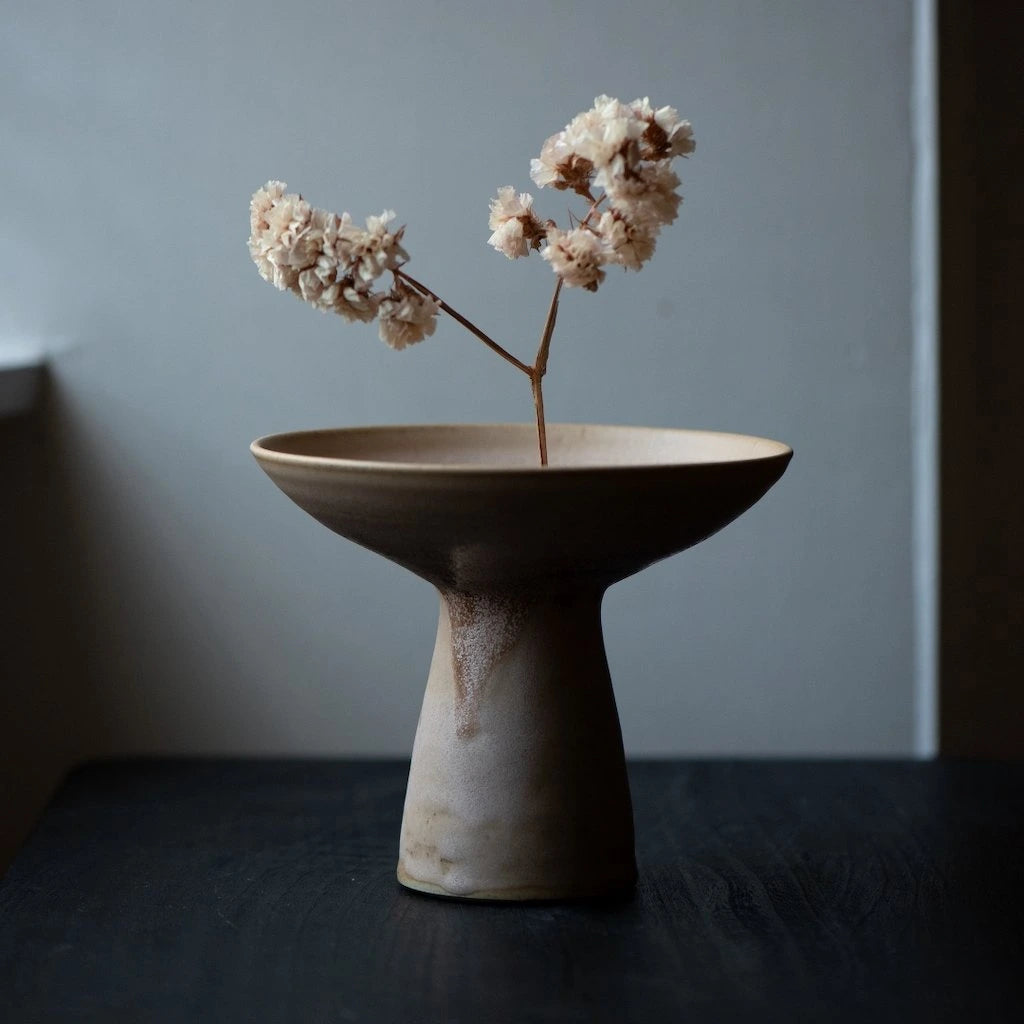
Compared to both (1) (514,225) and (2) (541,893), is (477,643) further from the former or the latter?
(1) (514,225)

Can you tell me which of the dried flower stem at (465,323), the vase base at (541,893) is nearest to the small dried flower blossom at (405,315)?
the dried flower stem at (465,323)

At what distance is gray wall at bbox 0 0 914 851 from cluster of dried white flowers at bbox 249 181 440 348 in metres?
0.73

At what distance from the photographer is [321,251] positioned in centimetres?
77

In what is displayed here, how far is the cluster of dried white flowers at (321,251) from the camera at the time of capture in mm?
762

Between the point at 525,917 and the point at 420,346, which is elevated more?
the point at 420,346

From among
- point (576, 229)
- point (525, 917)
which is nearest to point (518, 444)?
point (576, 229)

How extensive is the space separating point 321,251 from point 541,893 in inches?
15.9

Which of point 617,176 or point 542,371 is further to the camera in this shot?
point 542,371

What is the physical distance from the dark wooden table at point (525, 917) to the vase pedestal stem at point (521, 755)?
0.02 metres

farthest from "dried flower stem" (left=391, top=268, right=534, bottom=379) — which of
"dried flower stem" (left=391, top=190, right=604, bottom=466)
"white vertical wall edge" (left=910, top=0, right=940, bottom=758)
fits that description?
"white vertical wall edge" (left=910, top=0, right=940, bottom=758)

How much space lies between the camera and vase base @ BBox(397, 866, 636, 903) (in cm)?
81

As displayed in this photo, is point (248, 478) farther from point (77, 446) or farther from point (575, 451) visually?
point (575, 451)

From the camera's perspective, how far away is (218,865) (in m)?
0.89

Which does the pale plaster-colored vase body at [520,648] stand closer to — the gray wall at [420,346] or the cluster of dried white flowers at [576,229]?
the cluster of dried white flowers at [576,229]
